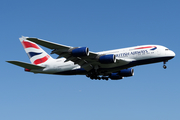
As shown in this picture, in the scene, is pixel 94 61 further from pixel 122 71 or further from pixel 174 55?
pixel 174 55

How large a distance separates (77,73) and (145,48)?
1090 cm

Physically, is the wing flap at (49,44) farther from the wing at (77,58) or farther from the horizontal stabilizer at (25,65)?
the horizontal stabilizer at (25,65)

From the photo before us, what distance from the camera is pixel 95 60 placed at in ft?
129

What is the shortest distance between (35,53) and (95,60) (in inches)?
510

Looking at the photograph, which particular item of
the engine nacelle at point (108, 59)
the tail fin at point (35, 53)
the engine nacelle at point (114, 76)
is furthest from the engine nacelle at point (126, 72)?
the tail fin at point (35, 53)

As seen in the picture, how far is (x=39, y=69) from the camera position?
1737 inches

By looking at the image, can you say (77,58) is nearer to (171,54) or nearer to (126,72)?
(126,72)

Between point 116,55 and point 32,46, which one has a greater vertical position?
point 32,46

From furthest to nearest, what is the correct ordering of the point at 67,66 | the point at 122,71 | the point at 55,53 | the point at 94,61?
the point at 122,71, the point at 67,66, the point at 94,61, the point at 55,53

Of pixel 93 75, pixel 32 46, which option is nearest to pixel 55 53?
pixel 93 75

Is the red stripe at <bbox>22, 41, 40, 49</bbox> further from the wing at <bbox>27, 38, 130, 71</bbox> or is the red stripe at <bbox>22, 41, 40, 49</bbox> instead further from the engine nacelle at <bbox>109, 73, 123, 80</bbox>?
the engine nacelle at <bbox>109, 73, 123, 80</bbox>

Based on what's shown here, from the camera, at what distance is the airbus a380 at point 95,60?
36906 mm

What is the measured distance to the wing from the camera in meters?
35.5

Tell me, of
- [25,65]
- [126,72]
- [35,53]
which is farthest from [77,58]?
[35,53]
